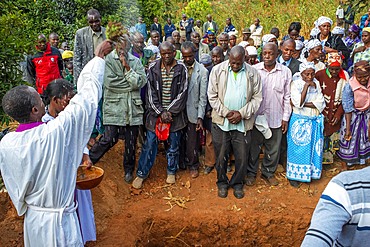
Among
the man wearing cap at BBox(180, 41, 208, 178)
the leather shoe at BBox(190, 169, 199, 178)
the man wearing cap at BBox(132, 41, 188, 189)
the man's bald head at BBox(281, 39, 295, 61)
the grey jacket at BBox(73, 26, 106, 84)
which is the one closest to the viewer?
the man wearing cap at BBox(132, 41, 188, 189)

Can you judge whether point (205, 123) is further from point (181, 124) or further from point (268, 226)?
point (268, 226)

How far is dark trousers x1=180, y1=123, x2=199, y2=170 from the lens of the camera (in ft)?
18.3

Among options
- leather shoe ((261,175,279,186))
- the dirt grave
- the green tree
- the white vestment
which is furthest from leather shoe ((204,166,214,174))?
the green tree

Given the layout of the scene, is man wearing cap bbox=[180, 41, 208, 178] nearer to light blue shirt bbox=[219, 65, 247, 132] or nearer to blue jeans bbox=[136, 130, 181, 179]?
blue jeans bbox=[136, 130, 181, 179]

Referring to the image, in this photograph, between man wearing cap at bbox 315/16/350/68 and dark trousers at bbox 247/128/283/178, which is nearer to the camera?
dark trousers at bbox 247/128/283/178

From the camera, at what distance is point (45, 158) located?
2.52 metres

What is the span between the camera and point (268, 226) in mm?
5172

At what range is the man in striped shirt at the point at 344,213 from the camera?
4.60 ft

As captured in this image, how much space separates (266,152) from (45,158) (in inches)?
150

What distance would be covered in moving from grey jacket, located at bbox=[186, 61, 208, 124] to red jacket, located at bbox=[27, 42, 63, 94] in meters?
2.41

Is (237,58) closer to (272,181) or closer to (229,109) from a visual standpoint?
(229,109)

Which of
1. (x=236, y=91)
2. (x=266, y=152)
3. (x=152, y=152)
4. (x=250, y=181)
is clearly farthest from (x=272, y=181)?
(x=152, y=152)

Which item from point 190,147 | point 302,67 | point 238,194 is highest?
point 302,67

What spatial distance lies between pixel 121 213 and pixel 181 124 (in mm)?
1456
